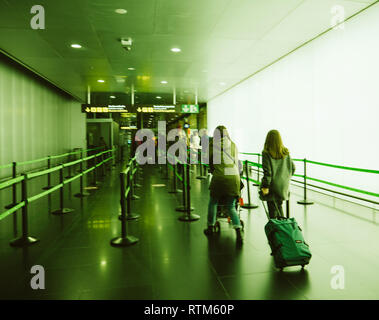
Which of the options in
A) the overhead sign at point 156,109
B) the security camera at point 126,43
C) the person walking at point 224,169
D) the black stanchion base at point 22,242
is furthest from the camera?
the overhead sign at point 156,109

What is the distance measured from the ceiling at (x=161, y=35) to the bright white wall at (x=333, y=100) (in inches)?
17.8

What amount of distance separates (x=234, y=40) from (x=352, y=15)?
269 centimetres

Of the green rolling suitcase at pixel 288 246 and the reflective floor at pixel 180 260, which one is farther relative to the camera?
the green rolling suitcase at pixel 288 246

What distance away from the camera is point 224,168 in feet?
14.3

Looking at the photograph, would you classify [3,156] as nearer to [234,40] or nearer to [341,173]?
[234,40]

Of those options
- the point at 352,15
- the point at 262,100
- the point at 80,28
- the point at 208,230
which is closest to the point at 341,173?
the point at 352,15

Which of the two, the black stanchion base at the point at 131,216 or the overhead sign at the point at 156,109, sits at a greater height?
the overhead sign at the point at 156,109

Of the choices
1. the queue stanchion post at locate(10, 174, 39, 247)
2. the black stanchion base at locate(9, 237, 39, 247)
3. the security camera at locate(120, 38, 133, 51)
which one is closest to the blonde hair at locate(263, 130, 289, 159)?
the queue stanchion post at locate(10, 174, 39, 247)

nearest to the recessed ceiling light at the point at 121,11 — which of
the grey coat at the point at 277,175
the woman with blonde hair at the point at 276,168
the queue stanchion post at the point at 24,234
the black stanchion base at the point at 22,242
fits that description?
the queue stanchion post at the point at 24,234

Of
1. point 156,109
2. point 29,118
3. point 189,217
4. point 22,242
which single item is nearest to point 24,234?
point 22,242

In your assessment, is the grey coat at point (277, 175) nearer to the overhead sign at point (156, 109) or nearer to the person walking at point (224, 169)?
the person walking at point (224, 169)

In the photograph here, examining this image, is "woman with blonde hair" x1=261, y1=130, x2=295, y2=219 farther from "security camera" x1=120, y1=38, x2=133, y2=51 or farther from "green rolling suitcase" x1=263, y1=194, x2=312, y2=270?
"security camera" x1=120, y1=38, x2=133, y2=51

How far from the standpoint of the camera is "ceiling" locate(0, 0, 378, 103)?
5.75 metres

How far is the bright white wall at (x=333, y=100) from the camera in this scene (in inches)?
239
